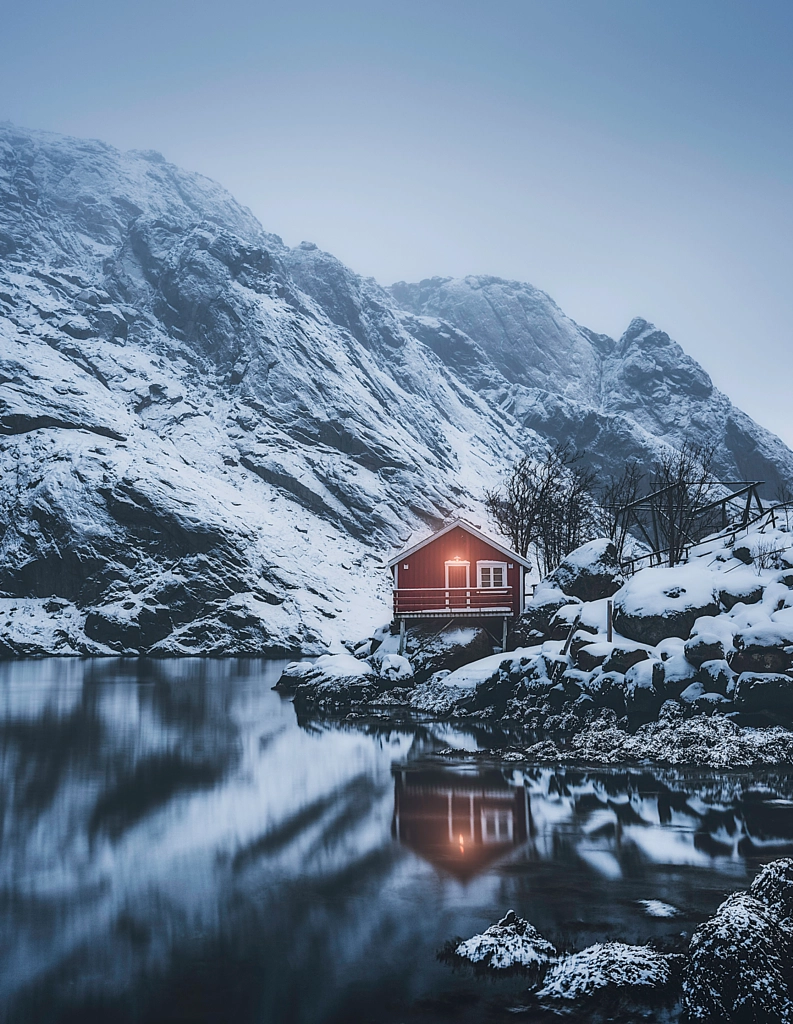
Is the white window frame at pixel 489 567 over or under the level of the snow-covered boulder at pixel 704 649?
over

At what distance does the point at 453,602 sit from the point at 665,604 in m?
18.7

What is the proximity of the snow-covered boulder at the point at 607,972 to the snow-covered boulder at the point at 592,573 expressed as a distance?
1333 inches

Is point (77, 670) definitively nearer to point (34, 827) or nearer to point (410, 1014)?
point (34, 827)

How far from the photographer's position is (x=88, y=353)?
136m

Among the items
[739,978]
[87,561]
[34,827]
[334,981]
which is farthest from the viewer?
[87,561]

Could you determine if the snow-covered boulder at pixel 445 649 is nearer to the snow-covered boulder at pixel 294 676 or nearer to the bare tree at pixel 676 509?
the snow-covered boulder at pixel 294 676

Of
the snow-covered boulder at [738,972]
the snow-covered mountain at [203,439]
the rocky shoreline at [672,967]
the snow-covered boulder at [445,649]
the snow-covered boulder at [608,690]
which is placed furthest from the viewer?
the snow-covered mountain at [203,439]

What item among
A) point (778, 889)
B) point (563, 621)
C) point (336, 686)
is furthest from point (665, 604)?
point (778, 889)

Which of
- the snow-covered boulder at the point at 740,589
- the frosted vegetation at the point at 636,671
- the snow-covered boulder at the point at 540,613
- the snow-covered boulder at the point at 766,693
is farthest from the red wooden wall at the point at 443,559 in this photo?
the snow-covered boulder at the point at 766,693

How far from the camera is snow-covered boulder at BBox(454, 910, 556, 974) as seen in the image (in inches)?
483

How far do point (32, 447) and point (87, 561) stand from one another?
66.8 ft

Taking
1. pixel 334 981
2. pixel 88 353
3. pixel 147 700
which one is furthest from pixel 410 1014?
pixel 88 353

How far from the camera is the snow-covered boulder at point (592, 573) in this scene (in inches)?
1783

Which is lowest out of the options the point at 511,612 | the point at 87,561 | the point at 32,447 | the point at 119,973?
the point at 119,973
